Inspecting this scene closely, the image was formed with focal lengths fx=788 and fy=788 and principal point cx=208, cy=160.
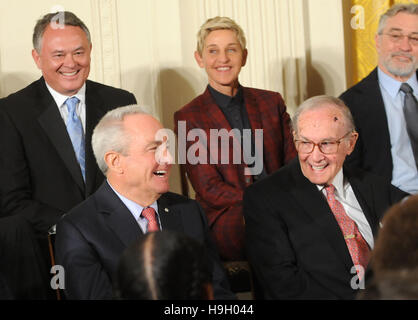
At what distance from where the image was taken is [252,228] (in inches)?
115

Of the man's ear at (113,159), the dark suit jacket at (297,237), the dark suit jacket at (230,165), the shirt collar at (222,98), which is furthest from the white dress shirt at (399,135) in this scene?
the man's ear at (113,159)

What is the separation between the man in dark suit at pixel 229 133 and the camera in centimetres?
342

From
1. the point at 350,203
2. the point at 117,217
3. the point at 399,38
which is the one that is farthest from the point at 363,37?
the point at 117,217

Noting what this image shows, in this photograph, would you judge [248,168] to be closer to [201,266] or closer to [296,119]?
[296,119]

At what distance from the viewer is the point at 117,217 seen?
2602 mm

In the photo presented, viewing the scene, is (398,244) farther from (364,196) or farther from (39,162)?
(39,162)

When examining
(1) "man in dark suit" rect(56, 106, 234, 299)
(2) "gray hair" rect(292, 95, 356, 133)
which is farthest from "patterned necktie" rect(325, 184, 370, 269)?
Answer: (1) "man in dark suit" rect(56, 106, 234, 299)

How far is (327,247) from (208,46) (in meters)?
1.35

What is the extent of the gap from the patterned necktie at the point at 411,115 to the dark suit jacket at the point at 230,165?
1.78 feet

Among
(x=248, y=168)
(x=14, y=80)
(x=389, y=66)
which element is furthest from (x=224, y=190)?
(x=14, y=80)

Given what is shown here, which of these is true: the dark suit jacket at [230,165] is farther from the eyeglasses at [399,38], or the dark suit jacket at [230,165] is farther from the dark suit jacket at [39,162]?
the eyeglasses at [399,38]

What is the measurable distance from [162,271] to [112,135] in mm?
1173

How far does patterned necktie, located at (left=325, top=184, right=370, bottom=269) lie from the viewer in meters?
2.84

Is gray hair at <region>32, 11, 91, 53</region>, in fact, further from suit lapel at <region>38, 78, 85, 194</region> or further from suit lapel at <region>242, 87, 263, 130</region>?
suit lapel at <region>242, 87, 263, 130</region>
